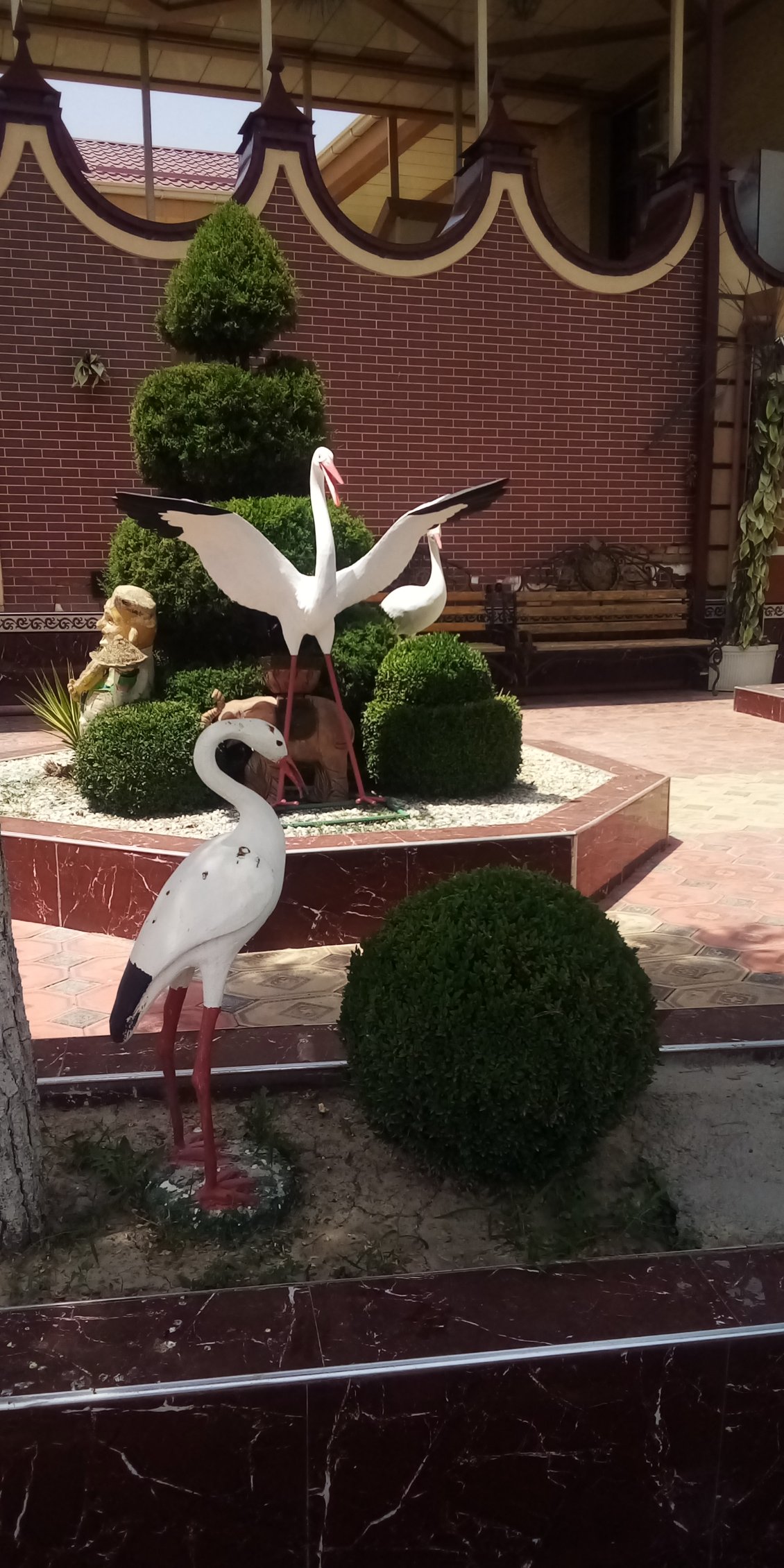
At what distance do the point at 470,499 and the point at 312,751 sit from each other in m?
1.38

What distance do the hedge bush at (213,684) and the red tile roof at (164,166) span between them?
35.3ft

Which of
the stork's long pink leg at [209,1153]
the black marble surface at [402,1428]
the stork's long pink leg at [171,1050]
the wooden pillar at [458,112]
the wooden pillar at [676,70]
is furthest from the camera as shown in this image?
the wooden pillar at [458,112]

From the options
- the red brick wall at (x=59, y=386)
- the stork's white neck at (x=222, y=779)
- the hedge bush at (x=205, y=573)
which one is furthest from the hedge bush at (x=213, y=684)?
the red brick wall at (x=59, y=386)

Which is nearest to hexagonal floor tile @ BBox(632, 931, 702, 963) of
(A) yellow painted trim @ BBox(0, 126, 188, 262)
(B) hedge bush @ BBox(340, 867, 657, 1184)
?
(B) hedge bush @ BBox(340, 867, 657, 1184)

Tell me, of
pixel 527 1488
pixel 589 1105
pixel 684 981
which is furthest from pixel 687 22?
pixel 527 1488

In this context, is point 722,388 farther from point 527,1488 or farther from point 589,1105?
point 527,1488

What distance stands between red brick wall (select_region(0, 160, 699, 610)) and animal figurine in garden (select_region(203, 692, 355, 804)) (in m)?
5.05

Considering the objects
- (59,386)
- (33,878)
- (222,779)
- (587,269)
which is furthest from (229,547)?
(587,269)

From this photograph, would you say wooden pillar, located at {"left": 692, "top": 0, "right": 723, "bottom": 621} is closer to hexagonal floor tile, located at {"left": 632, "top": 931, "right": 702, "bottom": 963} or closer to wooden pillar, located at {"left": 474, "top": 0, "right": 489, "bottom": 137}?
wooden pillar, located at {"left": 474, "top": 0, "right": 489, "bottom": 137}

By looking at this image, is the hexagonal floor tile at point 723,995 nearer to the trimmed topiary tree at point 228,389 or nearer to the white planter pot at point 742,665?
the trimmed topiary tree at point 228,389

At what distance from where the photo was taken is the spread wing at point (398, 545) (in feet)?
16.0

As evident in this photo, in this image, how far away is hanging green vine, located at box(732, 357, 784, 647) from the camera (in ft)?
35.9

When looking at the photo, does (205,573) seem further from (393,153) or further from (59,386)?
(393,153)

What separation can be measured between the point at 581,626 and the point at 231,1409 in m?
9.86
